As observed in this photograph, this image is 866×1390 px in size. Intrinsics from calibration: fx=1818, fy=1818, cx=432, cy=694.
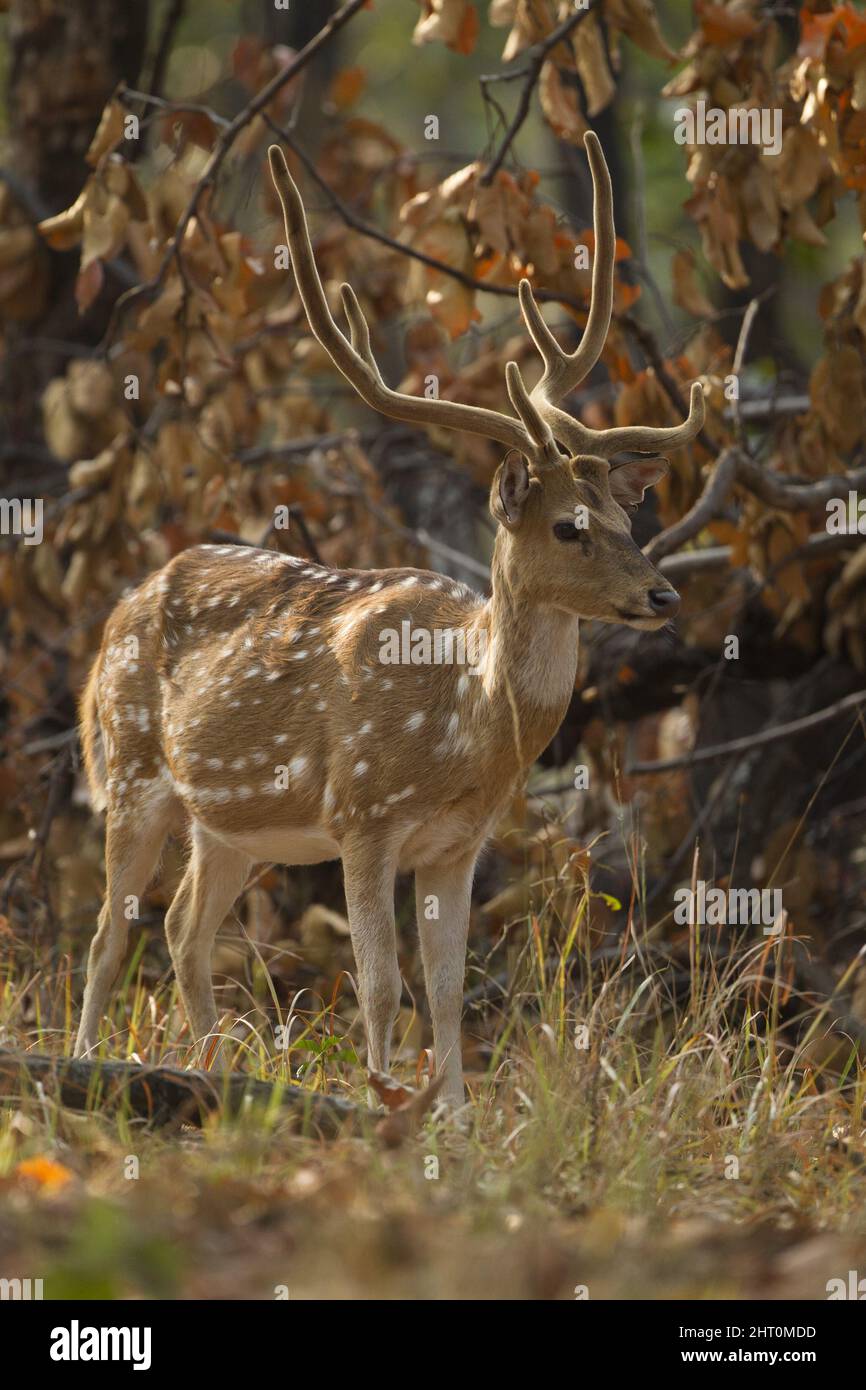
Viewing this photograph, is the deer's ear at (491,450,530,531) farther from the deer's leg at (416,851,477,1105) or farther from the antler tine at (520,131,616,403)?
the deer's leg at (416,851,477,1105)

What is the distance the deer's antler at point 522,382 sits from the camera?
557 cm

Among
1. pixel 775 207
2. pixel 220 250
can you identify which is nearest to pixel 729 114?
pixel 775 207

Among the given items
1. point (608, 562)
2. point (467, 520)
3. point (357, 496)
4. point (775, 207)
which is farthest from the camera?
point (467, 520)

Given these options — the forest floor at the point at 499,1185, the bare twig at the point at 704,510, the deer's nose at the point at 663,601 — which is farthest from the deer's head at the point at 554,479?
the forest floor at the point at 499,1185

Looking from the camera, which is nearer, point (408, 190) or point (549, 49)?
point (549, 49)

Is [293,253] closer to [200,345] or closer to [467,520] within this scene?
[200,345]

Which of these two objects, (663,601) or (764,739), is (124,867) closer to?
(663,601)

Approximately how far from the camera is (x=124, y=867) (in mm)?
6555

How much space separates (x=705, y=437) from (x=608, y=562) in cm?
223

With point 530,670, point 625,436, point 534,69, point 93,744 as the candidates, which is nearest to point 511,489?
point 625,436

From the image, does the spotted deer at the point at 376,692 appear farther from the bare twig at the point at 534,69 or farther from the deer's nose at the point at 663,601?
the bare twig at the point at 534,69

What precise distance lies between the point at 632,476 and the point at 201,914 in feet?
7.44

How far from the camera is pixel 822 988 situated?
7.32 meters
